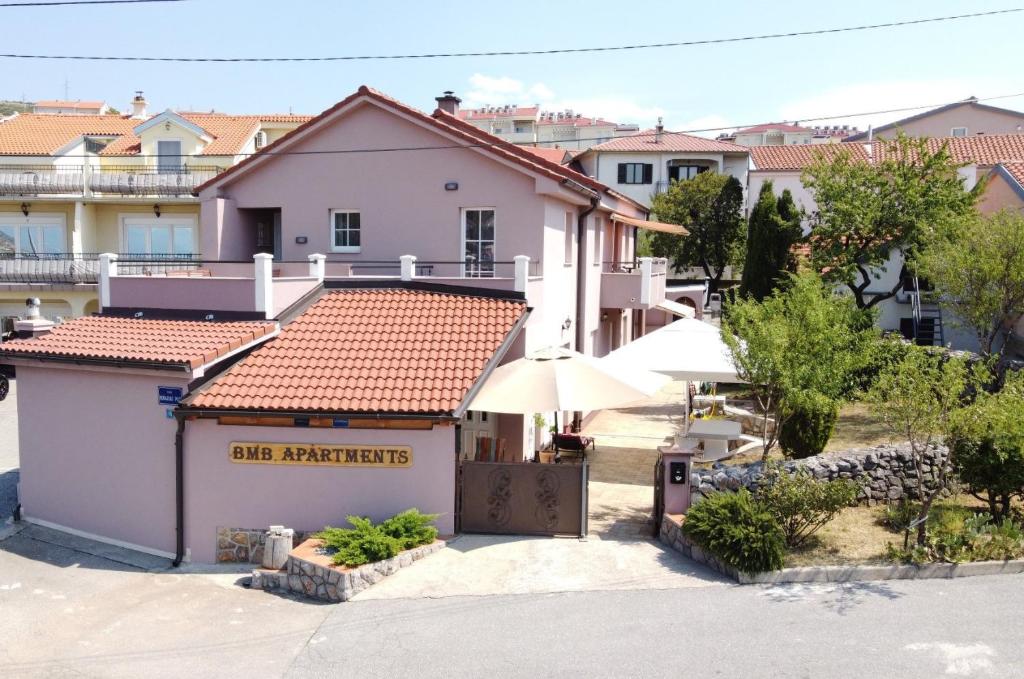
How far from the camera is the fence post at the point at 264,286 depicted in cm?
1584

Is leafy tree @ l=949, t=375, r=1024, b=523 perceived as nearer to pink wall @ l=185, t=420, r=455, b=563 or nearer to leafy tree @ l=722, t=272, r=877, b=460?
leafy tree @ l=722, t=272, r=877, b=460

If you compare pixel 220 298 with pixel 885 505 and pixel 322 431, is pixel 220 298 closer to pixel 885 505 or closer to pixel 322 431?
pixel 322 431

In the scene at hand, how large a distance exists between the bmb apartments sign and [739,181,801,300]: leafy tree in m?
20.8

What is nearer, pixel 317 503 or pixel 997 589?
pixel 997 589

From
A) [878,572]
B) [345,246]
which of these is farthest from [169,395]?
[878,572]

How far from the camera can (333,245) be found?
70.0 ft

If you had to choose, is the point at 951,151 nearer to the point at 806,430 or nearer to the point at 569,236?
the point at 569,236

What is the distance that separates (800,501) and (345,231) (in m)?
12.8

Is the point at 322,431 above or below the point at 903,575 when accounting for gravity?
above

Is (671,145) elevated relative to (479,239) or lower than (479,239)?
elevated

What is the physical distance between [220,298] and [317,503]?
190 inches

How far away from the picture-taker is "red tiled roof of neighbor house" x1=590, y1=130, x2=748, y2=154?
6003 cm

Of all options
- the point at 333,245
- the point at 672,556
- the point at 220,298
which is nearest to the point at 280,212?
the point at 333,245

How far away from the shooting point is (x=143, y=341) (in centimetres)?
1526
